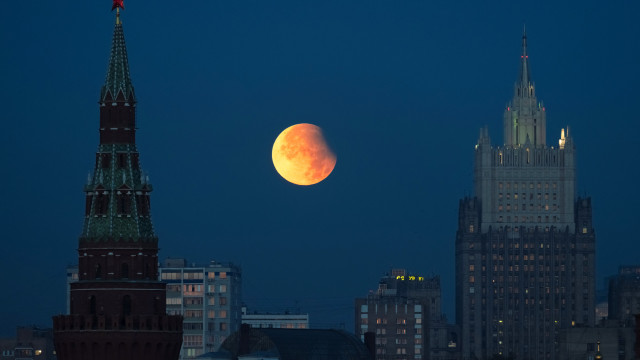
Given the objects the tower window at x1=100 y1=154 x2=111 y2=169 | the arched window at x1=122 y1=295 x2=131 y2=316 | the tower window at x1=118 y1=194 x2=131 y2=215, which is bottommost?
the arched window at x1=122 y1=295 x2=131 y2=316

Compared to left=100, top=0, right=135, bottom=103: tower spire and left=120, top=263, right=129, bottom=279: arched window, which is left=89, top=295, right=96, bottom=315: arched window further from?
left=100, top=0, right=135, bottom=103: tower spire

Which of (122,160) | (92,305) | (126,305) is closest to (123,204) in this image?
(122,160)

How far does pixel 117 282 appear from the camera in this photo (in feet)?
504

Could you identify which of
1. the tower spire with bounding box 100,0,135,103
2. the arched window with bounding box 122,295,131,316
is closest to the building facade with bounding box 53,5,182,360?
the arched window with bounding box 122,295,131,316

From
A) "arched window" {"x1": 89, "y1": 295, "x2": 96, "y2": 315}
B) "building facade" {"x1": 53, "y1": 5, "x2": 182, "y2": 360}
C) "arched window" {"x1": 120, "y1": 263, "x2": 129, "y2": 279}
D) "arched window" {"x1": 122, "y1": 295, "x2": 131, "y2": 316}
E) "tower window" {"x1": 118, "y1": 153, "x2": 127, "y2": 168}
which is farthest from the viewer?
"tower window" {"x1": 118, "y1": 153, "x2": 127, "y2": 168}

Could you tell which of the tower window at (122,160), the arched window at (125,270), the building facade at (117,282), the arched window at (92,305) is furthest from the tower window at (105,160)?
the arched window at (92,305)

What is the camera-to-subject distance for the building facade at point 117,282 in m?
154

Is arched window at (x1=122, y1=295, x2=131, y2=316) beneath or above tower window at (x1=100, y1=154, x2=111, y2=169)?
beneath

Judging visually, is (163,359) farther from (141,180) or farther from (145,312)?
(141,180)

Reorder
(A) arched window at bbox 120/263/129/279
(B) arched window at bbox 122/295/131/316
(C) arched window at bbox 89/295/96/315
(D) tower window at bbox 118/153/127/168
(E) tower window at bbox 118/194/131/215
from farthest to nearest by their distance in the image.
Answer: (D) tower window at bbox 118/153/127/168
(E) tower window at bbox 118/194/131/215
(C) arched window at bbox 89/295/96/315
(B) arched window at bbox 122/295/131/316
(A) arched window at bbox 120/263/129/279

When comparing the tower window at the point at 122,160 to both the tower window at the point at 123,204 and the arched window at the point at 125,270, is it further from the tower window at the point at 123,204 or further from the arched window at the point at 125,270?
the arched window at the point at 125,270

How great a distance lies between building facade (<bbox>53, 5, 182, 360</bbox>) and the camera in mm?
153750

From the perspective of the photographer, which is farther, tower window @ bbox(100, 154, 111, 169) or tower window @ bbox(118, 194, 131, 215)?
tower window @ bbox(100, 154, 111, 169)

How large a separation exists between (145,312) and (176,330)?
3073mm
